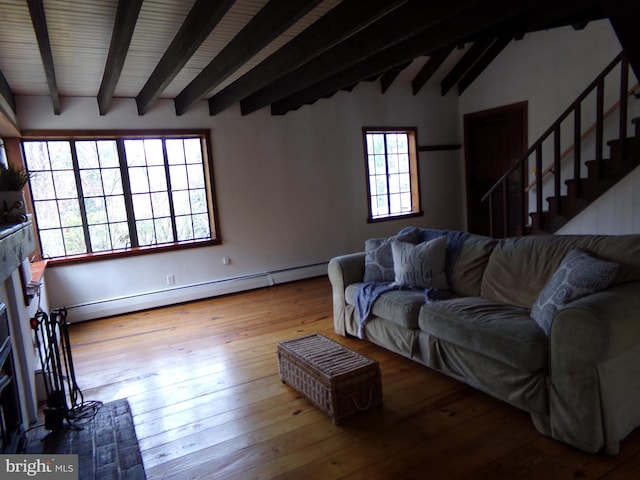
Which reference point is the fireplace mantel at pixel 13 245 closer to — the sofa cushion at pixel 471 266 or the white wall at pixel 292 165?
the white wall at pixel 292 165

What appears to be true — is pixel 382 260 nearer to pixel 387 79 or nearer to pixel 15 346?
pixel 15 346

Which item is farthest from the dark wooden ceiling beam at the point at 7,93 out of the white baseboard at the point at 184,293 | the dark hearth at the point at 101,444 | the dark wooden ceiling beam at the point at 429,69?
the dark wooden ceiling beam at the point at 429,69

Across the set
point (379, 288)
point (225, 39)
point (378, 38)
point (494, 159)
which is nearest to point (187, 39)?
point (225, 39)

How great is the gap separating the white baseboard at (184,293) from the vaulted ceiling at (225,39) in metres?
2.15

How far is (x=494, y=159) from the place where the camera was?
6.66m

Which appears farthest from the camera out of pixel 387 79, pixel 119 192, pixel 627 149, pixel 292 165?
pixel 387 79

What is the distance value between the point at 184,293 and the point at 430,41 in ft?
12.8

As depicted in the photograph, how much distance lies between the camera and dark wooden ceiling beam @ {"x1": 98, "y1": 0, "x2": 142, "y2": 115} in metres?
2.28

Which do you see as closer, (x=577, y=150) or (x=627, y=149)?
(x=627, y=149)

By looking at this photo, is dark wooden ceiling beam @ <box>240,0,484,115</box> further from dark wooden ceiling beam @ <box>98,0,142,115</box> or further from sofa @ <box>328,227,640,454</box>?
dark wooden ceiling beam @ <box>98,0,142,115</box>

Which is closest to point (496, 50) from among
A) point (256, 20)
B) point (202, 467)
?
point (256, 20)

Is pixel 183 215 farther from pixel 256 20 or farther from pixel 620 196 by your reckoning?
pixel 620 196

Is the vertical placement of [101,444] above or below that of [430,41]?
below

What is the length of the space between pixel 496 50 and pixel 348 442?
6.12 metres
